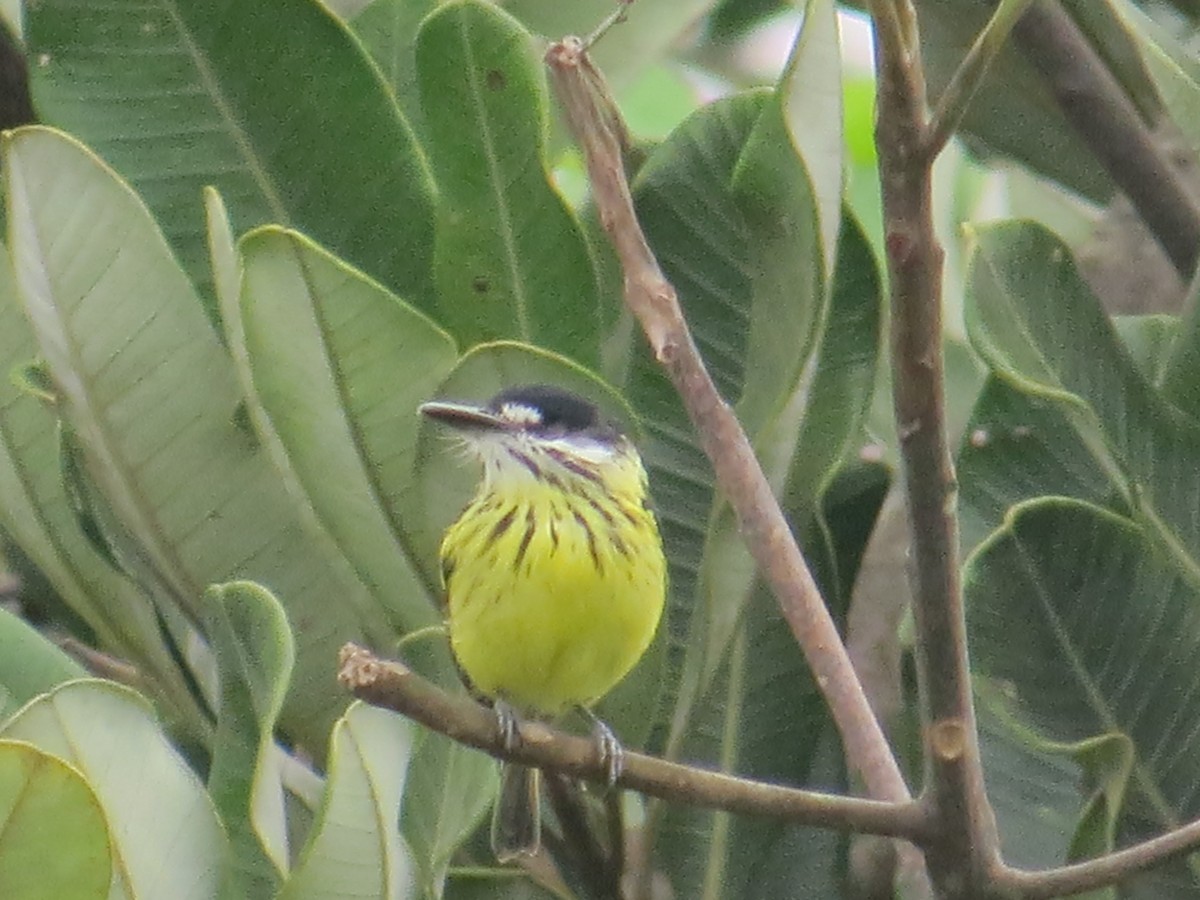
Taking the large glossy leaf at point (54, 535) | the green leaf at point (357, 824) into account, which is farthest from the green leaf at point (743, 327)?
the large glossy leaf at point (54, 535)

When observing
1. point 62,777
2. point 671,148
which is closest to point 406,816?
point 62,777

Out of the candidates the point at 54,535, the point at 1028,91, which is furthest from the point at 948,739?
the point at 1028,91

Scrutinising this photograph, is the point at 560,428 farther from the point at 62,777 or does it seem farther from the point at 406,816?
the point at 62,777

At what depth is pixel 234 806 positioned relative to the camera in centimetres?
133

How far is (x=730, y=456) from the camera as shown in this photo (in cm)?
121

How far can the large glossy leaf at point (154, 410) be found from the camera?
1.44 meters

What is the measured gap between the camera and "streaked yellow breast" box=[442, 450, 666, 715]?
5.27 ft

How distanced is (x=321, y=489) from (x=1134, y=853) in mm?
651

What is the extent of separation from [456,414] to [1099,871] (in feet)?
1.91

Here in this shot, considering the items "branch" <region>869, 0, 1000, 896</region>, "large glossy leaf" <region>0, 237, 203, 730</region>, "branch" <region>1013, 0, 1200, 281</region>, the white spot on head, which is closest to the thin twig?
"branch" <region>869, 0, 1000, 896</region>

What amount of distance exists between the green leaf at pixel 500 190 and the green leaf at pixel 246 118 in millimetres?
40

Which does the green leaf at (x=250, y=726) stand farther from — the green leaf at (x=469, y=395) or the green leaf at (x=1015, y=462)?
the green leaf at (x=1015, y=462)

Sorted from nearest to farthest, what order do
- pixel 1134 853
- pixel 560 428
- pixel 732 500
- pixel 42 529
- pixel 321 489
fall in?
pixel 1134 853, pixel 732 500, pixel 321 489, pixel 42 529, pixel 560 428

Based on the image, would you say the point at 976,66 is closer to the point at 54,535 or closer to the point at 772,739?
the point at 772,739
